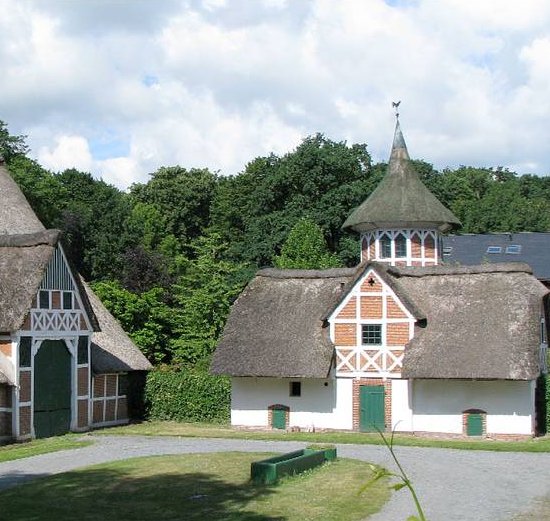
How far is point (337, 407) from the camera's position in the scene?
3612cm

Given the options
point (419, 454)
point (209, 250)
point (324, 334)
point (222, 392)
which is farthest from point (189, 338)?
point (419, 454)

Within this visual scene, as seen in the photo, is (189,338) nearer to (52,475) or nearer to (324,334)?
(324,334)

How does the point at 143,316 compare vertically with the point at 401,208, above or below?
below

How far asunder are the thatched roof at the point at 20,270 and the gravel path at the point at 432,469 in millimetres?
5315

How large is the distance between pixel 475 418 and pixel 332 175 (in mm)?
26820

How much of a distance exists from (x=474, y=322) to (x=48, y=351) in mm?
16450

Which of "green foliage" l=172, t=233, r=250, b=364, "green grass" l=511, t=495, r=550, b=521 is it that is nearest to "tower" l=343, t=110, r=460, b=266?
"green foliage" l=172, t=233, r=250, b=364

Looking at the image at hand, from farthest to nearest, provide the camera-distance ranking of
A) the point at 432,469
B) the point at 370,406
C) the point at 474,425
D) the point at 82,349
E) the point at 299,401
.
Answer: the point at 299,401 < the point at 370,406 < the point at 82,349 < the point at 474,425 < the point at 432,469

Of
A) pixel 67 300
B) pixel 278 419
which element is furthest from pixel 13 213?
pixel 278 419

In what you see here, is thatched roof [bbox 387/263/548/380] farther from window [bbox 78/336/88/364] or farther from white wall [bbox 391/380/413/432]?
window [bbox 78/336/88/364]

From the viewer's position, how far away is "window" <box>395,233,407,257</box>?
4241 centimetres

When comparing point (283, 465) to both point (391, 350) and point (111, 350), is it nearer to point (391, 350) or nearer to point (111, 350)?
point (391, 350)

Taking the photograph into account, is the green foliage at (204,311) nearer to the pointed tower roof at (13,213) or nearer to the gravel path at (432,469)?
the pointed tower roof at (13,213)

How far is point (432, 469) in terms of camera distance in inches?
935
